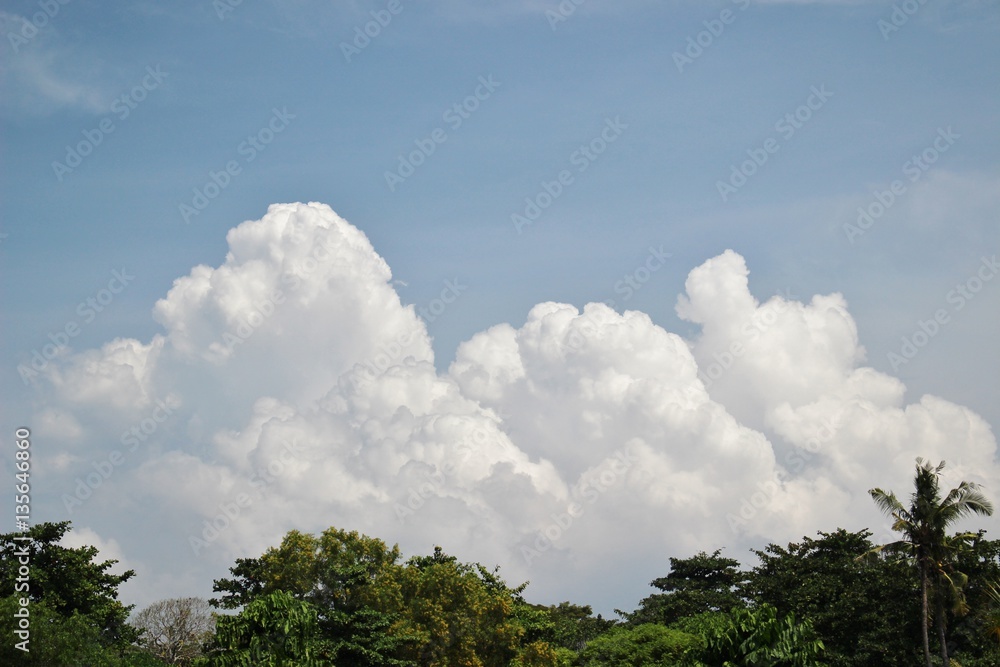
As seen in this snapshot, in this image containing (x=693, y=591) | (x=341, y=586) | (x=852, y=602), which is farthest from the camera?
(x=693, y=591)

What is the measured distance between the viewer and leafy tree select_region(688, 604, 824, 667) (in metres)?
32.3

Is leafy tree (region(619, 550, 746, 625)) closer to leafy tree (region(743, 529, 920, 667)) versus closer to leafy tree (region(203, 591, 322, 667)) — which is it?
leafy tree (region(743, 529, 920, 667))

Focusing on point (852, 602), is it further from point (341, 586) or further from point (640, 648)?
point (341, 586)

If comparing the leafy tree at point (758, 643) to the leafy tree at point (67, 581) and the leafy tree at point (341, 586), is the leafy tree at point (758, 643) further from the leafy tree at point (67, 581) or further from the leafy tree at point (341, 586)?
the leafy tree at point (67, 581)

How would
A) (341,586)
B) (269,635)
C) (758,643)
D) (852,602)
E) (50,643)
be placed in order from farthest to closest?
(852,602)
(341,586)
(50,643)
(269,635)
(758,643)

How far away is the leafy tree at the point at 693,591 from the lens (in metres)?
77.0

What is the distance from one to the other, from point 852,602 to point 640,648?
41.5ft

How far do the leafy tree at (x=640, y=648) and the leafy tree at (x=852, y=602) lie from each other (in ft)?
21.5

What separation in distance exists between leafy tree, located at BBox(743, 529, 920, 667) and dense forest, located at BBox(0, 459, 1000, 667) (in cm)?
10

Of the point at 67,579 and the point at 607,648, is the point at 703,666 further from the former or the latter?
the point at 67,579

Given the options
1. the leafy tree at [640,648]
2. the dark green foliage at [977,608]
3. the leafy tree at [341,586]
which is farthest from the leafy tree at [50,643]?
the dark green foliage at [977,608]

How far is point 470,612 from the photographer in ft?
173

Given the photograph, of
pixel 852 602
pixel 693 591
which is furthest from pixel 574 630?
pixel 852 602

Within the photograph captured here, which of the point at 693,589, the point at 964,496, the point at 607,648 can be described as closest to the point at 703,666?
the point at 964,496
